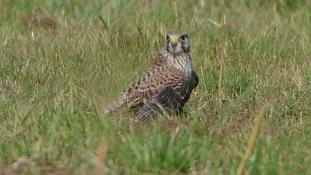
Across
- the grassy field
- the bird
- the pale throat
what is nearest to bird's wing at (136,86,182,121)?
the bird

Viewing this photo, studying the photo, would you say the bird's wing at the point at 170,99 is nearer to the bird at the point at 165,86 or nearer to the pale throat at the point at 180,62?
the bird at the point at 165,86

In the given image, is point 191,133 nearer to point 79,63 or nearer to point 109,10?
point 79,63

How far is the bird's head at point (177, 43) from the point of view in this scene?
23.4ft

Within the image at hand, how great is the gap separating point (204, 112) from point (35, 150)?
168cm

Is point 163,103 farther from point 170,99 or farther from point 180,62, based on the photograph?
point 180,62

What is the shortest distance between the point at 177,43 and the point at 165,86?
17.3 inches

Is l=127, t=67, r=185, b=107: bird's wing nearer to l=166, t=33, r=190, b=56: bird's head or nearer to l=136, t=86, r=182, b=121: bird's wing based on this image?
l=136, t=86, r=182, b=121: bird's wing

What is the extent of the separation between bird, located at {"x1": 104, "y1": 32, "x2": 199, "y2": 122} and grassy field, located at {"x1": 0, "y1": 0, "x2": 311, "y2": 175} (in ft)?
0.39

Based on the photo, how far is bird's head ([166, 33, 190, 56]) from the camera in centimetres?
712

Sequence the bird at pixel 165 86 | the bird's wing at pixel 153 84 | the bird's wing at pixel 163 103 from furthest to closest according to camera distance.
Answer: the bird's wing at pixel 153 84, the bird at pixel 165 86, the bird's wing at pixel 163 103

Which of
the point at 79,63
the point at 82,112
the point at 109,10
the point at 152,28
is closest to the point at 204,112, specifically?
the point at 82,112

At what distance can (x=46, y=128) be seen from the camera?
5.96 meters

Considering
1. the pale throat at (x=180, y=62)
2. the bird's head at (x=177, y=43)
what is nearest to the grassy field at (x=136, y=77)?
the pale throat at (x=180, y=62)

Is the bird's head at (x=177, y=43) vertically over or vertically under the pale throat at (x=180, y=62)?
over
